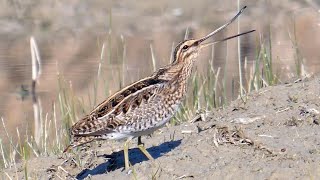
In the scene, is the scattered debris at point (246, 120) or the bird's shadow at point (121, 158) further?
the scattered debris at point (246, 120)

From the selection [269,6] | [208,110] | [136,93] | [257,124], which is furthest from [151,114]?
[269,6]

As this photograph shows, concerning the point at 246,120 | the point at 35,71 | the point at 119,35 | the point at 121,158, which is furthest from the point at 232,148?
the point at 119,35

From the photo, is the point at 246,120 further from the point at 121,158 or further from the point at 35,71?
the point at 35,71

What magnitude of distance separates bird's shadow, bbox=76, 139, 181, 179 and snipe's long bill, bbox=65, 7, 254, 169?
0.26m

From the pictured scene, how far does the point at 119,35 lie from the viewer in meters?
15.6

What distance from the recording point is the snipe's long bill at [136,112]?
5656mm

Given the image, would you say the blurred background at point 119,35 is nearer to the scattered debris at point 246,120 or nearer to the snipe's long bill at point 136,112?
the scattered debris at point 246,120

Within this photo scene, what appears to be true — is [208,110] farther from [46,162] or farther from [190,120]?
[46,162]

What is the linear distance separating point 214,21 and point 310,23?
1.71 meters

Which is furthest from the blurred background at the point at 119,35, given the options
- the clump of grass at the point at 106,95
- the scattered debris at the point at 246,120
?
the scattered debris at the point at 246,120

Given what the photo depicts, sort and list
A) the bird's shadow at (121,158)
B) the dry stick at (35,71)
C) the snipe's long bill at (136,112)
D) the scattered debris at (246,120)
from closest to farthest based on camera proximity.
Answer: the snipe's long bill at (136,112) < the bird's shadow at (121,158) < the scattered debris at (246,120) < the dry stick at (35,71)

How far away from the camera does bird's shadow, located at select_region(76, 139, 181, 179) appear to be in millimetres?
6059

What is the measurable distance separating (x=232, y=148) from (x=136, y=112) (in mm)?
619

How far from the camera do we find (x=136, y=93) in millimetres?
5801
